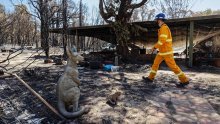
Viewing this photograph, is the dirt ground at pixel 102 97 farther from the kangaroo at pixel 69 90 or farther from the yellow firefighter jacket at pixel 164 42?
the yellow firefighter jacket at pixel 164 42

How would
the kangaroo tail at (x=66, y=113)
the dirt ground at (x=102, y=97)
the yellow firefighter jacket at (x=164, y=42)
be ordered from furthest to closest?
the yellow firefighter jacket at (x=164, y=42), the dirt ground at (x=102, y=97), the kangaroo tail at (x=66, y=113)

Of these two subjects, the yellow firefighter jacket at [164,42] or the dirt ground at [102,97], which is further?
the yellow firefighter jacket at [164,42]

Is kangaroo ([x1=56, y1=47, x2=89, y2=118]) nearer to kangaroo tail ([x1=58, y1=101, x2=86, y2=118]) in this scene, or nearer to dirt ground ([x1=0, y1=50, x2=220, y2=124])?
kangaroo tail ([x1=58, y1=101, x2=86, y2=118])

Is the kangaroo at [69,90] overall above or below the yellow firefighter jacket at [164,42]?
below

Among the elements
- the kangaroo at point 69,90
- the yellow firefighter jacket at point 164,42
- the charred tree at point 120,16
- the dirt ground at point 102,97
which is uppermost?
the charred tree at point 120,16

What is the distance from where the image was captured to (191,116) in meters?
5.48

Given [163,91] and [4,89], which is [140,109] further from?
[4,89]

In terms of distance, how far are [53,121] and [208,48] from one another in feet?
51.2

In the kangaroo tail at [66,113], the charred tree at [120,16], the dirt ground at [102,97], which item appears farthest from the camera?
the charred tree at [120,16]

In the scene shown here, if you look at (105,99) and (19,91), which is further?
(19,91)

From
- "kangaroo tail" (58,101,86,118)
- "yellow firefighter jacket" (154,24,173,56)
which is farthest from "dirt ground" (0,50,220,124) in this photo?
"yellow firefighter jacket" (154,24,173,56)

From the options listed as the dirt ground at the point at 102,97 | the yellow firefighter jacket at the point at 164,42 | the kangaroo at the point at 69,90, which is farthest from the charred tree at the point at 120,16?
the kangaroo at the point at 69,90

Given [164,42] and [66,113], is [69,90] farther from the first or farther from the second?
[164,42]

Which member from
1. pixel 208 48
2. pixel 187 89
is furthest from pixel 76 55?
pixel 208 48
